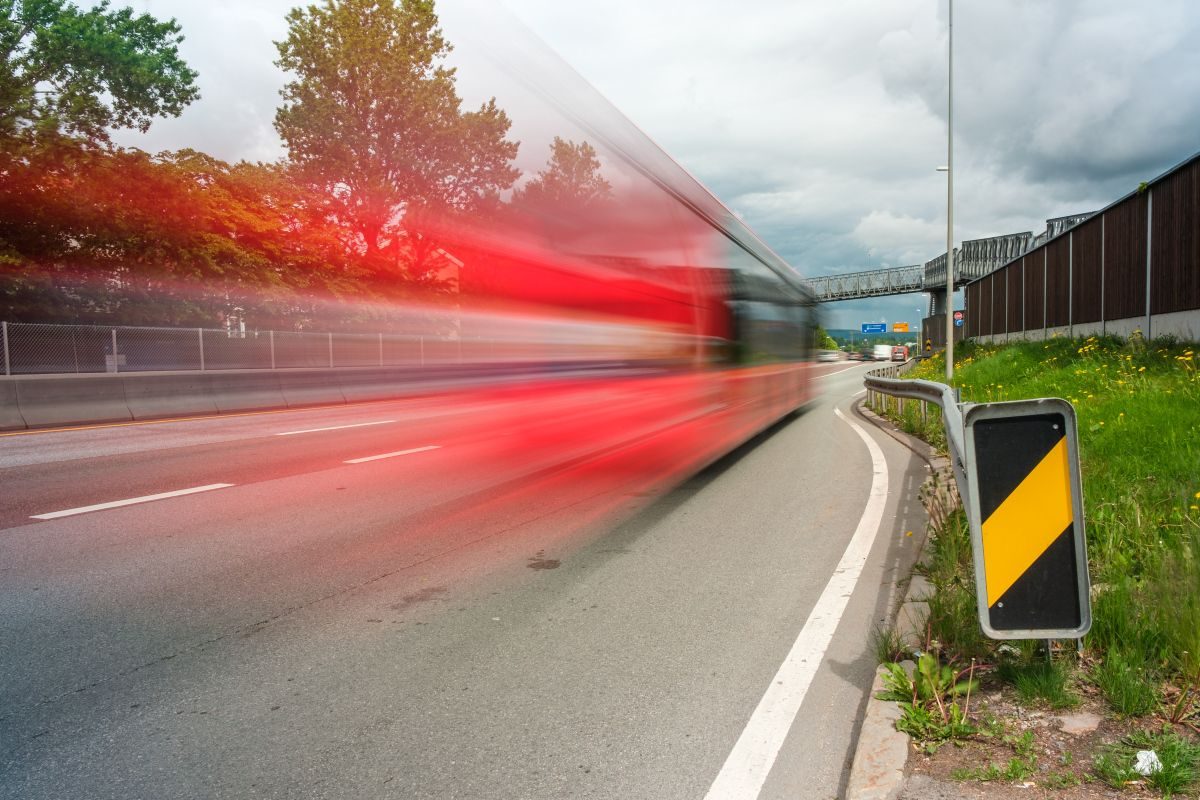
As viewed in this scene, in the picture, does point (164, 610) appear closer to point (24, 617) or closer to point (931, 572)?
point (24, 617)

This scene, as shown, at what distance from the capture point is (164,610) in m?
4.31

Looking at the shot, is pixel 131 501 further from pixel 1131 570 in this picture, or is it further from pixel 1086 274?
pixel 1086 274

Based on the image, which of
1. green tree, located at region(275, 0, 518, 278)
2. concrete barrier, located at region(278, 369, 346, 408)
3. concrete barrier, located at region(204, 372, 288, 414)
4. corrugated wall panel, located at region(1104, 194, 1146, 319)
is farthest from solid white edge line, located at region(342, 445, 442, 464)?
corrugated wall panel, located at region(1104, 194, 1146, 319)

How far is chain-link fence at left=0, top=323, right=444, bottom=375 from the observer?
16.7 meters

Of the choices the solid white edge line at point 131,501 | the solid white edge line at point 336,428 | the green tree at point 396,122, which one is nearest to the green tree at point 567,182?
the green tree at point 396,122

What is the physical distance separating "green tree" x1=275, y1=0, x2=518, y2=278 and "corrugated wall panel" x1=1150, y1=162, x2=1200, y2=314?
43.9 ft

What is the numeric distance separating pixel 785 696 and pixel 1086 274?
20.9 metres

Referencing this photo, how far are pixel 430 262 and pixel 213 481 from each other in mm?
3347

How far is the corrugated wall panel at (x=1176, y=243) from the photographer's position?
14.0m

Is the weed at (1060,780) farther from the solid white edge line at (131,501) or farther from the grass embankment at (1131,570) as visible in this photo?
the solid white edge line at (131,501)

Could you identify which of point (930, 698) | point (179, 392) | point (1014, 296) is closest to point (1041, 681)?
point (930, 698)

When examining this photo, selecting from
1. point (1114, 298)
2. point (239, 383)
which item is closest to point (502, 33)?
point (239, 383)

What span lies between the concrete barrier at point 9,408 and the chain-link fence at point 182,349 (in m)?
3.28

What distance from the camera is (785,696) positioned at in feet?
11.2
